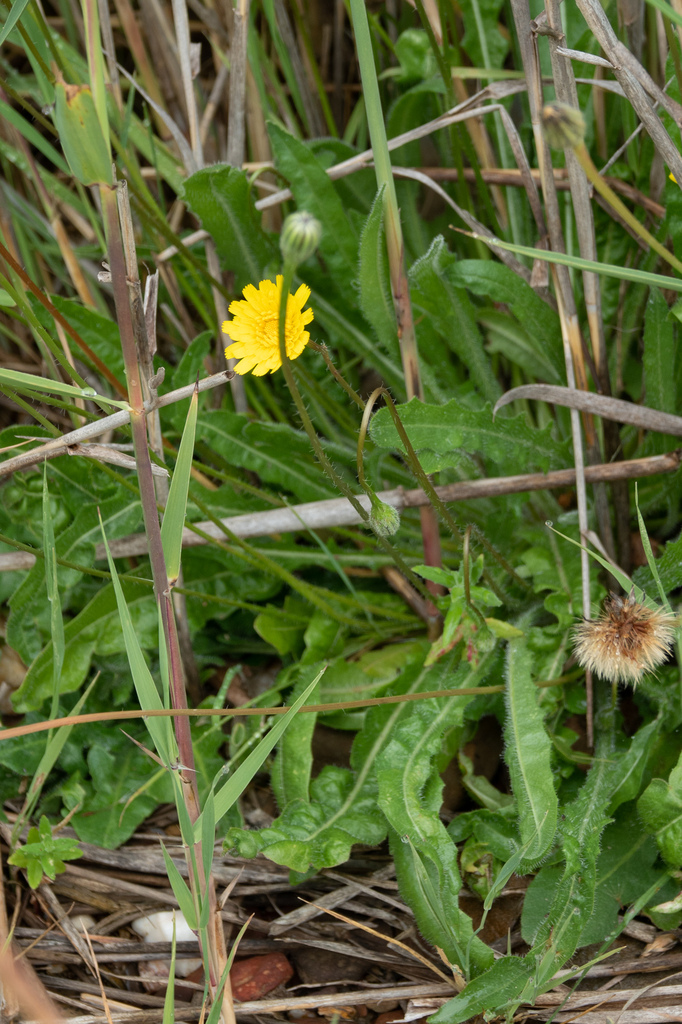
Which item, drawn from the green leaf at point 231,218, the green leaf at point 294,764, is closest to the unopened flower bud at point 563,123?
the green leaf at point 231,218

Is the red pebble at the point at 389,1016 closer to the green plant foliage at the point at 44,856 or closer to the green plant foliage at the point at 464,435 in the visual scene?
the green plant foliage at the point at 44,856

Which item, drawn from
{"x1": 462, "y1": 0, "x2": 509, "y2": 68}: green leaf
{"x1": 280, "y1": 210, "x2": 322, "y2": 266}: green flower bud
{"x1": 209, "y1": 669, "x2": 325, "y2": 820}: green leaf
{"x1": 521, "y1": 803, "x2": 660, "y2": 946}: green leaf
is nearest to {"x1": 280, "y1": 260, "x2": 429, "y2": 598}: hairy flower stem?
{"x1": 280, "y1": 210, "x2": 322, "y2": 266}: green flower bud

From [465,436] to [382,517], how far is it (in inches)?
16.0

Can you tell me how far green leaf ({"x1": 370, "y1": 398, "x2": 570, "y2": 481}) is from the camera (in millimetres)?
1396

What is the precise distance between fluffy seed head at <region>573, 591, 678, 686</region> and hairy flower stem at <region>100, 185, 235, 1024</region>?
2.06 feet

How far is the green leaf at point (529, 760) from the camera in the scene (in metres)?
1.20

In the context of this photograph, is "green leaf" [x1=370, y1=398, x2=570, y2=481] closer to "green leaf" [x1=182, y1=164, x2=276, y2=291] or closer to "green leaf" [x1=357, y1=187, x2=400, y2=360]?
"green leaf" [x1=357, y1=187, x2=400, y2=360]

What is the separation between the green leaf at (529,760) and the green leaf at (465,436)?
384 mm

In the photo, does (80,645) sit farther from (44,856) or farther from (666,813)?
(666,813)

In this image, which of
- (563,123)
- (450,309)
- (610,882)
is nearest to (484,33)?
(450,309)

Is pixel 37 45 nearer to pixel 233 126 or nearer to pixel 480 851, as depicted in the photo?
pixel 233 126

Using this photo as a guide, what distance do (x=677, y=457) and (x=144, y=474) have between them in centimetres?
100

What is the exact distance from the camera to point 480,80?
1.81 m

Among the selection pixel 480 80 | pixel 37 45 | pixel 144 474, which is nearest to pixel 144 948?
pixel 144 474
